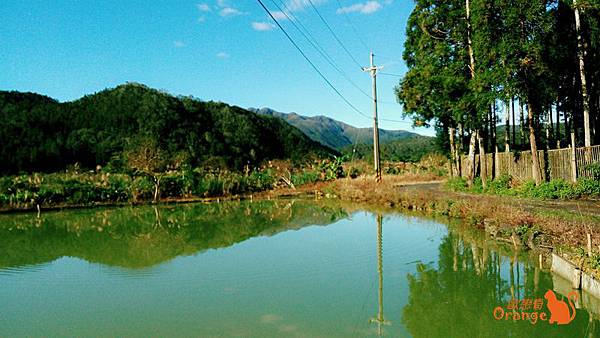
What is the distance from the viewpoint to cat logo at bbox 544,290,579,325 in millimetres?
4641

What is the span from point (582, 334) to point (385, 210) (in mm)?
11376

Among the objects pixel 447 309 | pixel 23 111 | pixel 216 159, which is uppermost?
pixel 23 111

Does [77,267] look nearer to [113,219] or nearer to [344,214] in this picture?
[113,219]

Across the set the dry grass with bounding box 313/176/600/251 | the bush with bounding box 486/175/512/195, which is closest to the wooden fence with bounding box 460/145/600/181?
the bush with bounding box 486/175/512/195

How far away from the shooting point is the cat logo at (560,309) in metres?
4.64

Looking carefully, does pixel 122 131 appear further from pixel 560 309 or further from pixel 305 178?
pixel 560 309

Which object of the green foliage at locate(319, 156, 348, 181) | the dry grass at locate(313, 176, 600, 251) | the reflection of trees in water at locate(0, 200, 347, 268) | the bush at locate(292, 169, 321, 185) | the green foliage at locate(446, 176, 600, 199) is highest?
the green foliage at locate(319, 156, 348, 181)

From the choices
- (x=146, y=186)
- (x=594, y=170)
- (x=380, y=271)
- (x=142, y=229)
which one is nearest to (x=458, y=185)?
(x=594, y=170)

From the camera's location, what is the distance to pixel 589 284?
5145 mm

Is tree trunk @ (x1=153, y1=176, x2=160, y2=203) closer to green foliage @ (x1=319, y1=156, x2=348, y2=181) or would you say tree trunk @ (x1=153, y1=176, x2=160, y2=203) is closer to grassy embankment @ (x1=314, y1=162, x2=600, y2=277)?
grassy embankment @ (x1=314, y1=162, x2=600, y2=277)

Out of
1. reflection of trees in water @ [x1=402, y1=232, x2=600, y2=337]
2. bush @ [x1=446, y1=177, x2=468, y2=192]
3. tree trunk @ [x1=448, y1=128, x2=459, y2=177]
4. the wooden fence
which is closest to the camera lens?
reflection of trees in water @ [x1=402, y1=232, x2=600, y2=337]

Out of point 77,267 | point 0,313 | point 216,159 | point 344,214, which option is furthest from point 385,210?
point 216,159

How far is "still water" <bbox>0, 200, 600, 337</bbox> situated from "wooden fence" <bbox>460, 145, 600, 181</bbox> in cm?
496
